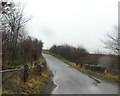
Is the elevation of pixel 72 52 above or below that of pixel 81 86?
above

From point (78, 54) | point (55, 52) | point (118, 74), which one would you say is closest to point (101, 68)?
point (118, 74)

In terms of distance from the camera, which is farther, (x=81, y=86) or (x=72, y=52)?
(x=72, y=52)

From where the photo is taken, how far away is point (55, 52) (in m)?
99.3

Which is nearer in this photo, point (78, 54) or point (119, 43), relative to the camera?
point (119, 43)

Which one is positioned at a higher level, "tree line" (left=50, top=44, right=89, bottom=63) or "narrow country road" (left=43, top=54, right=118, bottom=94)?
"tree line" (left=50, top=44, right=89, bottom=63)

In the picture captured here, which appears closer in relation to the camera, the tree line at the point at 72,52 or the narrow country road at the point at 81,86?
the narrow country road at the point at 81,86

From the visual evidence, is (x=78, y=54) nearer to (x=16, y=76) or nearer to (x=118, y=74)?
(x=118, y=74)

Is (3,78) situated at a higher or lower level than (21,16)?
lower

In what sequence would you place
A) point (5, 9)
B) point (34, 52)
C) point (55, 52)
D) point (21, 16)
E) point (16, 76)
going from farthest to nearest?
1. point (55, 52)
2. point (34, 52)
3. point (21, 16)
4. point (5, 9)
5. point (16, 76)

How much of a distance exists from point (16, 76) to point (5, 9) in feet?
34.4

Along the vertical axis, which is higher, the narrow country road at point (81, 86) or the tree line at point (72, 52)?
the tree line at point (72, 52)

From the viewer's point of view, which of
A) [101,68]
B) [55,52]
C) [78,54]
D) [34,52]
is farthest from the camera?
[55,52]

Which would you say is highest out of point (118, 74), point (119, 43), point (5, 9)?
point (5, 9)

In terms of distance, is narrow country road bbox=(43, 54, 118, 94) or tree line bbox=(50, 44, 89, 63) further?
tree line bbox=(50, 44, 89, 63)
